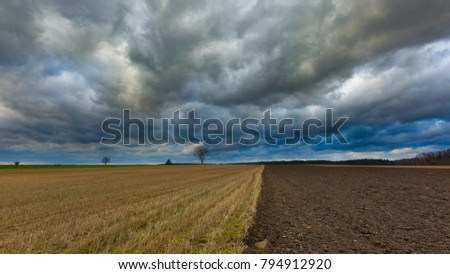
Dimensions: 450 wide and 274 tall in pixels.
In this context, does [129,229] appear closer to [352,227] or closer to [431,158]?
[352,227]

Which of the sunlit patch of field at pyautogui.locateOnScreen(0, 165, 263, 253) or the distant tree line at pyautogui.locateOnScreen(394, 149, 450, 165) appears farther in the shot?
the distant tree line at pyautogui.locateOnScreen(394, 149, 450, 165)

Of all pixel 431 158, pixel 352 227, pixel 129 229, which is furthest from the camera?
pixel 431 158

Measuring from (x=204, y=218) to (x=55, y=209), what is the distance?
939cm

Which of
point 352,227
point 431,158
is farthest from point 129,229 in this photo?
point 431,158

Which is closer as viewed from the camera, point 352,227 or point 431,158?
point 352,227

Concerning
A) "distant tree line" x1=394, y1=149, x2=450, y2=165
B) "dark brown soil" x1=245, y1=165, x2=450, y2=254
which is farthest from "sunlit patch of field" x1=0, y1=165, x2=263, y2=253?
"distant tree line" x1=394, y1=149, x2=450, y2=165

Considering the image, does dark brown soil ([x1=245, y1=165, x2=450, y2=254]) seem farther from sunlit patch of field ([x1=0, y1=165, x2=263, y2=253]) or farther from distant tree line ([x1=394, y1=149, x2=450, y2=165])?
distant tree line ([x1=394, y1=149, x2=450, y2=165])

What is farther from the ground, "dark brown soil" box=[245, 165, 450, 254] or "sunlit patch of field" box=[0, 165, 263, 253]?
"sunlit patch of field" box=[0, 165, 263, 253]

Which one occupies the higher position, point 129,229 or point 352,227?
point 129,229

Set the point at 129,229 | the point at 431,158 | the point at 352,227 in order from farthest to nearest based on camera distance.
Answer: the point at 431,158, the point at 352,227, the point at 129,229
